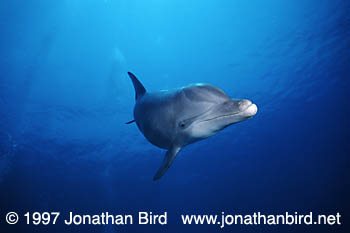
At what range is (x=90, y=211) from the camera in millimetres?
31453

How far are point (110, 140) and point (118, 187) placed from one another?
491 inches

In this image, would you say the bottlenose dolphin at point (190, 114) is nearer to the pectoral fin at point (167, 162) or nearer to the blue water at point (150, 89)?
the pectoral fin at point (167, 162)

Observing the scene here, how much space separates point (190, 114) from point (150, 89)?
13.9 m

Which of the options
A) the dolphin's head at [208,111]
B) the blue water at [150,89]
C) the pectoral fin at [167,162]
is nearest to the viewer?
the dolphin's head at [208,111]

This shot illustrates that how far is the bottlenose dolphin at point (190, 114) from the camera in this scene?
2.70 meters

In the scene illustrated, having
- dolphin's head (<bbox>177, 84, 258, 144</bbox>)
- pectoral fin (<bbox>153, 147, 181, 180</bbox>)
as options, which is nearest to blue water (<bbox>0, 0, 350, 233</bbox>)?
dolphin's head (<bbox>177, 84, 258, 144</bbox>)

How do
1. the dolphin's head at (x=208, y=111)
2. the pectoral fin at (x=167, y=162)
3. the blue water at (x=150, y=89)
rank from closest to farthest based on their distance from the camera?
the dolphin's head at (x=208, y=111) < the pectoral fin at (x=167, y=162) < the blue water at (x=150, y=89)

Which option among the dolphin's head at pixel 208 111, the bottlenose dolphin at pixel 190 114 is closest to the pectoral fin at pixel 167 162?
the bottlenose dolphin at pixel 190 114

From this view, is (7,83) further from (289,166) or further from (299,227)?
(299,227)

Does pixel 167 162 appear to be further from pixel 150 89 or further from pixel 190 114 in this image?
pixel 150 89

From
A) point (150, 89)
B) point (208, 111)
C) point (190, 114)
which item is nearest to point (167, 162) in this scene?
point (190, 114)

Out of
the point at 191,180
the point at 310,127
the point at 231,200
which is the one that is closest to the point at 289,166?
the point at 310,127

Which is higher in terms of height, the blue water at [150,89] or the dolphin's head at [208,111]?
the blue water at [150,89]

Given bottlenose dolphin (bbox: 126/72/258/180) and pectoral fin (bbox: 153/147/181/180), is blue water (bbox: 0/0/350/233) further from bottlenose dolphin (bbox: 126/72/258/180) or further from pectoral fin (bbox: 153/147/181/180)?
pectoral fin (bbox: 153/147/181/180)
